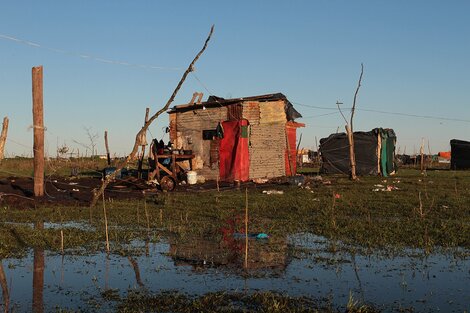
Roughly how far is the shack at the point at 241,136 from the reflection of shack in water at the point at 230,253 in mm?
15714

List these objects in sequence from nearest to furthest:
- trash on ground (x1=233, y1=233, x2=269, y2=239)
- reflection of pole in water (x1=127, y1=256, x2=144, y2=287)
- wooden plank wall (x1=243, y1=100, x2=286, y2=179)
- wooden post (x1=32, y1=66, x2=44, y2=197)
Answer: reflection of pole in water (x1=127, y1=256, x2=144, y2=287) < trash on ground (x1=233, y1=233, x2=269, y2=239) < wooden post (x1=32, y1=66, x2=44, y2=197) < wooden plank wall (x1=243, y1=100, x2=286, y2=179)

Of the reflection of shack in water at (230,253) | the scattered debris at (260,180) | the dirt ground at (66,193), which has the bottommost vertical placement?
the reflection of shack in water at (230,253)

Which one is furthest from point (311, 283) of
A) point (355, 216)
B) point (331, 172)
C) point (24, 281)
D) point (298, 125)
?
point (331, 172)

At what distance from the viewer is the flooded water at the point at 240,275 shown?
18.9 feet

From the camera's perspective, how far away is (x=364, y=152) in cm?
3077

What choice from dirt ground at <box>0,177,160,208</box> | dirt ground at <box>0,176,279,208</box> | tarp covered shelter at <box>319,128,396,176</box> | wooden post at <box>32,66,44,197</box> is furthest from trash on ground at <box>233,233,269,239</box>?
tarp covered shelter at <box>319,128,396,176</box>

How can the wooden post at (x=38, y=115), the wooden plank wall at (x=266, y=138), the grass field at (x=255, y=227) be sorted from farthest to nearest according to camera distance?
1. the wooden plank wall at (x=266, y=138)
2. the wooden post at (x=38, y=115)
3. the grass field at (x=255, y=227)

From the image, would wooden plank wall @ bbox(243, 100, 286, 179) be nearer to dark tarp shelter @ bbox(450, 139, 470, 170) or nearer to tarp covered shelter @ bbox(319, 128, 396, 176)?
tarp covered shelter @ bbox(319, 128, 396, 176)

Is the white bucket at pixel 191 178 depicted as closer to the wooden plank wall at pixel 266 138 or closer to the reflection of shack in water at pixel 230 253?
the wooden plank wall at pixel 266 138

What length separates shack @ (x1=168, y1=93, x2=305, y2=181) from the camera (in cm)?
2498

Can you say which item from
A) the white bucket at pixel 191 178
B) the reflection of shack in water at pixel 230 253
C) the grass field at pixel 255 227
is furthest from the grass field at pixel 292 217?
the white bucket at pixel 191 178

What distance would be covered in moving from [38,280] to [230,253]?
9.80 ft

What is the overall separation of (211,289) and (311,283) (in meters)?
1.31

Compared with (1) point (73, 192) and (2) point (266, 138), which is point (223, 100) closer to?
(2) point (266, 138)
